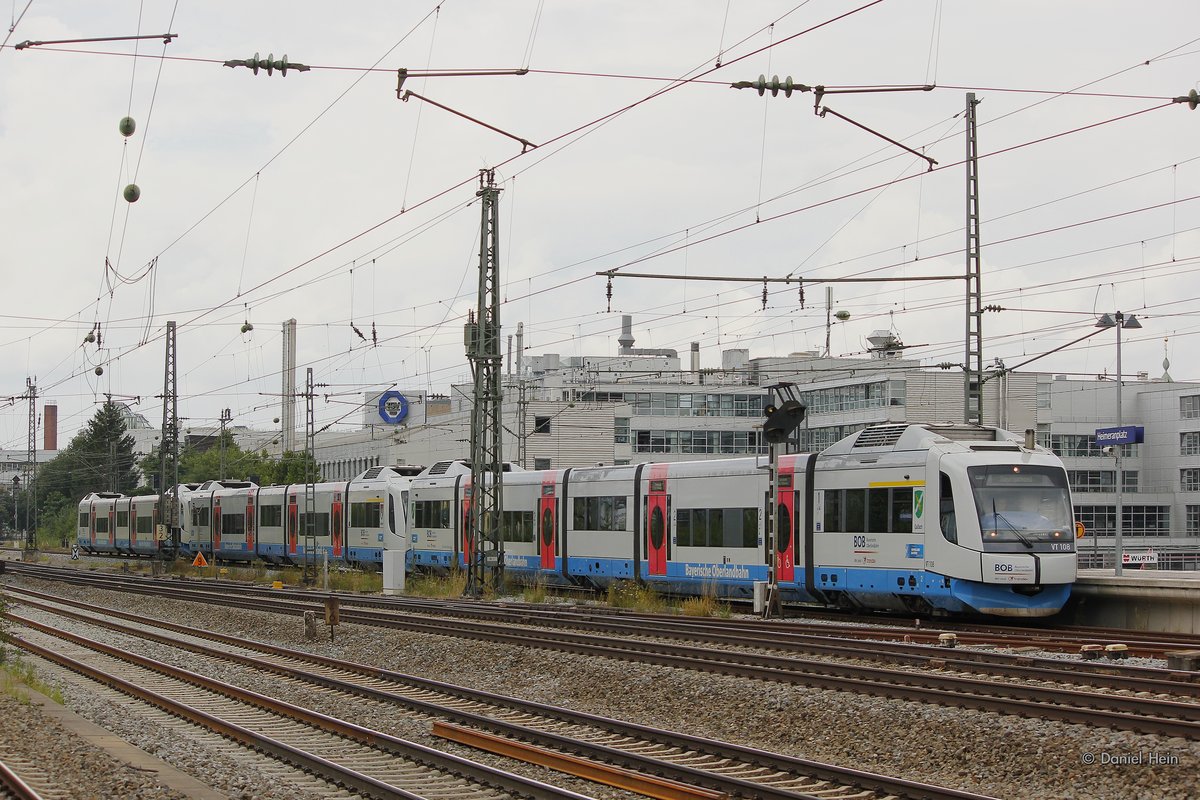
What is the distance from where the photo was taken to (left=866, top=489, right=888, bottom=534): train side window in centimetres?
2344

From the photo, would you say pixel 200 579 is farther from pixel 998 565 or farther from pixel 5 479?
pixel 5 479

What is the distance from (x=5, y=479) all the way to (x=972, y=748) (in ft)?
659

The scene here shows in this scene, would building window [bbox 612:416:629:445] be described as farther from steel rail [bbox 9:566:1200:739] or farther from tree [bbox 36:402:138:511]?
steel rail [bbox 9:566:1200:739]

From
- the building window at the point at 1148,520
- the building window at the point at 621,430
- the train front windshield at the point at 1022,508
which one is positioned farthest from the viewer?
the building window at the point at 621,430

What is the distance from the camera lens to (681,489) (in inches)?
1148

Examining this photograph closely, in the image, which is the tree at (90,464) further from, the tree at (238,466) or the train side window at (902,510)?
the train side window at (902,510)

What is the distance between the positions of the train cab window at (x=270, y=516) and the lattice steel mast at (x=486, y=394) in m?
23.2

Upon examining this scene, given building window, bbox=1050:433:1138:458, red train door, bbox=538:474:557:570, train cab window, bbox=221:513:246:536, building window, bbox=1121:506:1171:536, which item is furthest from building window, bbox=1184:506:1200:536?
red train door, bbox=538:474:557:570

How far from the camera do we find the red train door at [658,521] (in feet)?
97.2

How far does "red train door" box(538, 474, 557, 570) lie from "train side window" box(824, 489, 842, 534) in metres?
10.6

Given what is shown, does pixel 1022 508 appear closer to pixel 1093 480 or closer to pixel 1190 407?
pixel 1190 407

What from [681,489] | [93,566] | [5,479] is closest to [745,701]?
[681,489]

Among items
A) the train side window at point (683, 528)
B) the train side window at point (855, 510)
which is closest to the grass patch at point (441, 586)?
the train side window at point (683, 528)

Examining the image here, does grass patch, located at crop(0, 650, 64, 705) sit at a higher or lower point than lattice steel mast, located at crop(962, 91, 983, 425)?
lower
